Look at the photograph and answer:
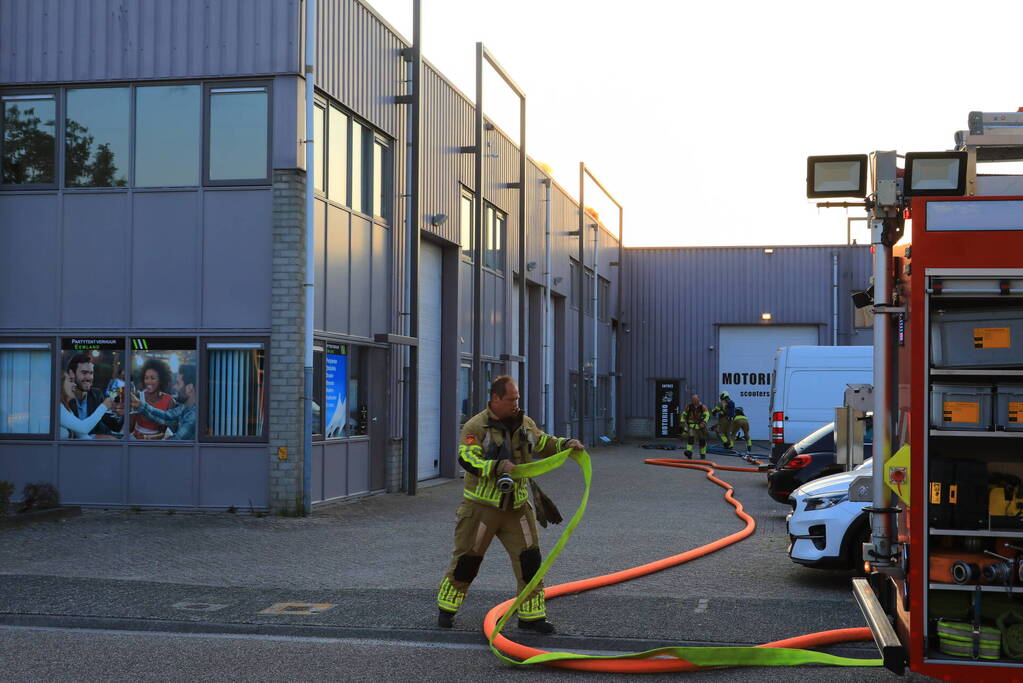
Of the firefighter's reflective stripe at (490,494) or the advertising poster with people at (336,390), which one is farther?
the advertising poster with people at (336,390)

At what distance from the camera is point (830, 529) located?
32.2 ft

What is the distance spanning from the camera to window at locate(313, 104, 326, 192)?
52.6 ft

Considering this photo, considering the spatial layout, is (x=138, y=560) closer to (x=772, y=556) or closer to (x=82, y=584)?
(x=82, y=584)

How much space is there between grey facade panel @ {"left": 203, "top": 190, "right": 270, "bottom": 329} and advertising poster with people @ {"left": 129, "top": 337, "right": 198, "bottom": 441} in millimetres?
599

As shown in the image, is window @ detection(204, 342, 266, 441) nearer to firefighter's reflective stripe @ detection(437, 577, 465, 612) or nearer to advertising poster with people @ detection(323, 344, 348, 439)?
advertising poster with people @ detection(323, 344, 348, 439)

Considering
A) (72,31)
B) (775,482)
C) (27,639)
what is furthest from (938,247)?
(72,31)

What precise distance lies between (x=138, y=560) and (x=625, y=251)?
3583 centimetres

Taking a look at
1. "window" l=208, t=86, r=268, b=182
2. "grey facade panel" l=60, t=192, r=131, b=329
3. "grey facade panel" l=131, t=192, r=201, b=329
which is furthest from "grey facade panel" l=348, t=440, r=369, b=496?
"window" l=208, t=86, r=268, b=182

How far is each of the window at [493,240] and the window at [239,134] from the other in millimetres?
10754

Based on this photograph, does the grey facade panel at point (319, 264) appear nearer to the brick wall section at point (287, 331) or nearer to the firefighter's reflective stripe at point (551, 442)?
the brick wall section at point (287, 331)

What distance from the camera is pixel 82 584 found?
9914 mm

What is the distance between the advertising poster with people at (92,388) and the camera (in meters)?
15.6

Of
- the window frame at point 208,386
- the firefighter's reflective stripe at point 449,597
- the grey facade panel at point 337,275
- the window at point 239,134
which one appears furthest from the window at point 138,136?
the firefighter's reflective stripe at point 449,597

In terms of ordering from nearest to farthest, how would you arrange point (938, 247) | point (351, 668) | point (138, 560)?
1. point (938, 247)
2. point (351, 668)
3. point (138, 560)
